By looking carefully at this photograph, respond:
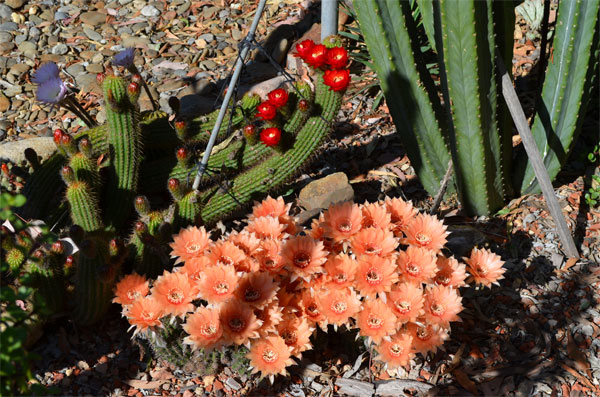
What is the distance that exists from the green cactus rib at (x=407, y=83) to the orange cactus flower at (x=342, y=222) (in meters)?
0.81

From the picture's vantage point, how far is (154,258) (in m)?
2.80

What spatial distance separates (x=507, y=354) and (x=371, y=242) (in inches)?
30.2

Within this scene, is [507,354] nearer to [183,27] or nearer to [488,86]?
[488,86]

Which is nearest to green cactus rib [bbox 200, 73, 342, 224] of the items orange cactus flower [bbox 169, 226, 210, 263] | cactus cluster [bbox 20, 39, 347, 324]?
cactus cluster [bbox 20, 39, 347, 324]

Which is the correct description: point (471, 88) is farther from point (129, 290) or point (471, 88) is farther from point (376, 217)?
point (129, 290)

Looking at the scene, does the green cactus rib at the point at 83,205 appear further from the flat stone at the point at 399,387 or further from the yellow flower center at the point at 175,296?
the flat stone at the point at 399,387

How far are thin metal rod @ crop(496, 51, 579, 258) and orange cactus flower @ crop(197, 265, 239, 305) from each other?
142cm

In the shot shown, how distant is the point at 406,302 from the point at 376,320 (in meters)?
0.12

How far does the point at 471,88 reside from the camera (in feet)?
9.03

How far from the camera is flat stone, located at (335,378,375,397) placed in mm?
2498

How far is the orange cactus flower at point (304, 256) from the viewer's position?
232cm

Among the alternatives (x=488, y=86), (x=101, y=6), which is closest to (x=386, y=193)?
(x=488, y=86)

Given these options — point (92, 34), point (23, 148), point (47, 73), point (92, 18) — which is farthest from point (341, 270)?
point (92, 18)

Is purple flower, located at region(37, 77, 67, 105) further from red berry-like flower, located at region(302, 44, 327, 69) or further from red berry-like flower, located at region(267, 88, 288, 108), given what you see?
red berry-like flower, located at region(302, 44, 327, 69)
